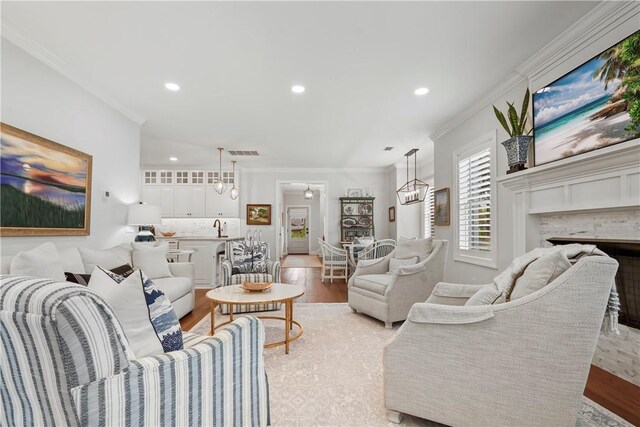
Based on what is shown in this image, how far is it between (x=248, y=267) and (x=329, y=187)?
3953 mm

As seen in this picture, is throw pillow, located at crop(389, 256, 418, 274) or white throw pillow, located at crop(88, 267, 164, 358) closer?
white throw pillow, located at crop(88, 267, 164, 358)

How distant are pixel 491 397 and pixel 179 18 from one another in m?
3.02

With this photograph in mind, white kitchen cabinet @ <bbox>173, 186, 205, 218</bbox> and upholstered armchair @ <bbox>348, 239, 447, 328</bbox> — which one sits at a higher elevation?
white kitchen cabinet @ <bbox>173, 186, 205, 218</bbox>

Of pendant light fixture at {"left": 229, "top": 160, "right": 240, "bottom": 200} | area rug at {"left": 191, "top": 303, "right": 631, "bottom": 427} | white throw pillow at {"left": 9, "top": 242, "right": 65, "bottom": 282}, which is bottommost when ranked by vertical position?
area rug at {"left": 191, "top": 303, "right": 631, "bottom": 427}

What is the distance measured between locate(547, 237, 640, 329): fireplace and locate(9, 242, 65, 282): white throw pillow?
3624 millimetres

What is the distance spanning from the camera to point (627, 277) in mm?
2059

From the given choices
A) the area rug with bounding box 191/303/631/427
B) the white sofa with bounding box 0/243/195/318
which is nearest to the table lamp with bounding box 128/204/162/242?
the white sofa with bounding box 0/243/195/318

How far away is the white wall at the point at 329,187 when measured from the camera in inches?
290

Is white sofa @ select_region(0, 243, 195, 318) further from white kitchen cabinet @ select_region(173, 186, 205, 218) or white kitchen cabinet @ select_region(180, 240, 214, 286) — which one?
white kitchen cabinet @ select_region(173, 186, 205, 218)

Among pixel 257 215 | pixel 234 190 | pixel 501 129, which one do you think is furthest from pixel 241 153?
pixel 501 129

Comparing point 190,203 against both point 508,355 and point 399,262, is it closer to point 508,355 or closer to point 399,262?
point 399,262

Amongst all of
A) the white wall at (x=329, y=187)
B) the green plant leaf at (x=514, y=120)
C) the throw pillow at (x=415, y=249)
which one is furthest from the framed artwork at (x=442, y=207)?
the white wall at (x=329, y=187)

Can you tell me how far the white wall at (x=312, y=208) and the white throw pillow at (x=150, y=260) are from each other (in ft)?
28.4

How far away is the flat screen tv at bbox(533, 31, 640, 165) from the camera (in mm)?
1821
